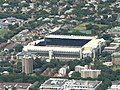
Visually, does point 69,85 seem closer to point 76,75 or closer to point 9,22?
point 76,75

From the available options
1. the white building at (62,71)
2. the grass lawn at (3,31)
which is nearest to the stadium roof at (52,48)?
the white building at (62,71)

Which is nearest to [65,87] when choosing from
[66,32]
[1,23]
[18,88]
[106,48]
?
[18,88]

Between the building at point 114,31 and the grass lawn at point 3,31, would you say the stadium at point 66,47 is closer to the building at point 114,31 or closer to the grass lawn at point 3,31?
the building at point 114,31

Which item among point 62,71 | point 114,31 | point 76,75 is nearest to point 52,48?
point 62,71

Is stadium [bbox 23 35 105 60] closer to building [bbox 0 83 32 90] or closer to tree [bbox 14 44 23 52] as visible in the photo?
tree [bbox 14 44 23 52]

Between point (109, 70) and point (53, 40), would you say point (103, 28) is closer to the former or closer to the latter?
point (53, 40)
